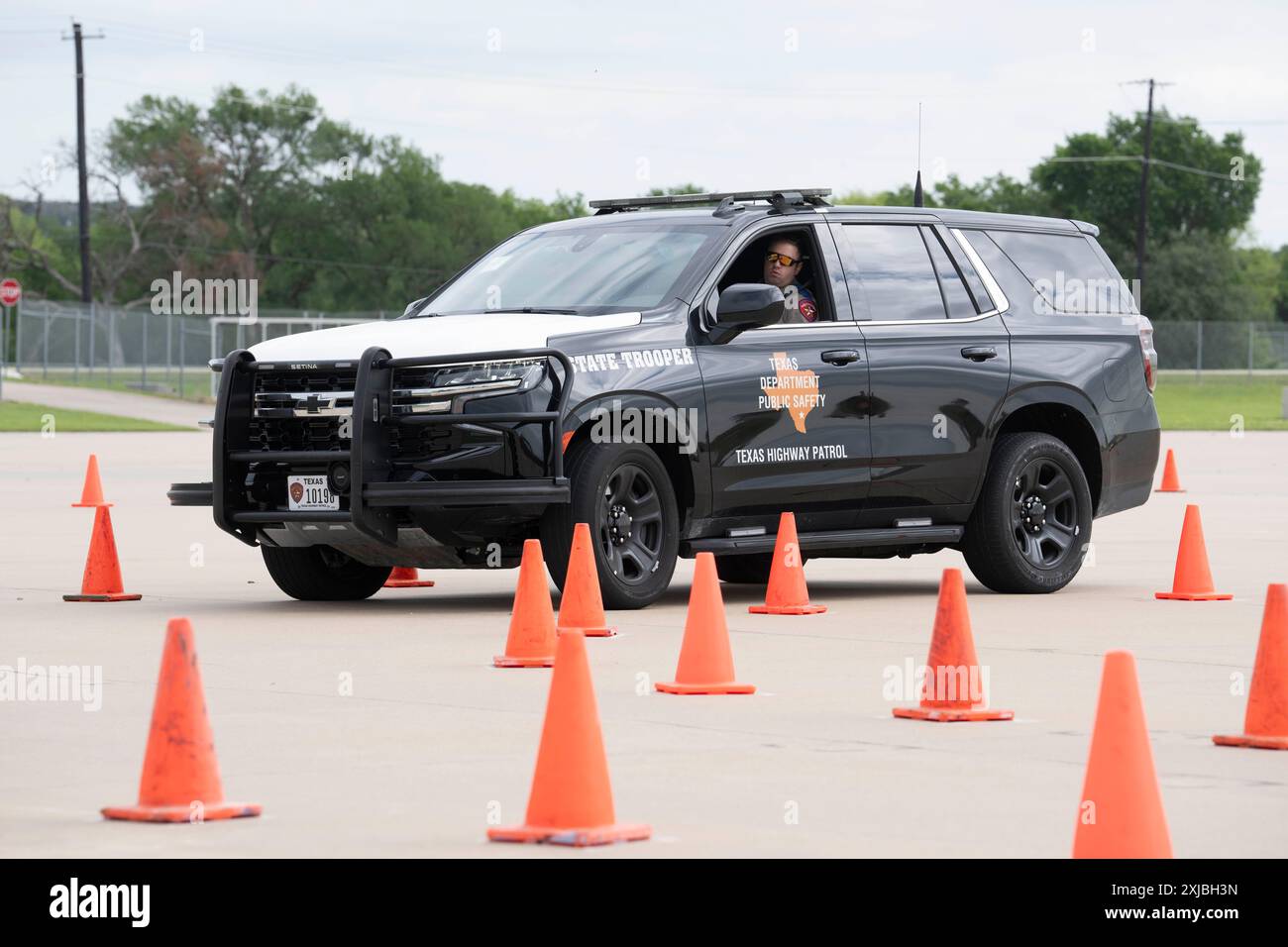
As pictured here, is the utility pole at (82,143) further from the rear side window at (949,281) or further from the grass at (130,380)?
the rear side window at (949,281)

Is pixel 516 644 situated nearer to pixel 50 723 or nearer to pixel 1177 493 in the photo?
pixel 50 723

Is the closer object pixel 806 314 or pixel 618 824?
pixel 618 824

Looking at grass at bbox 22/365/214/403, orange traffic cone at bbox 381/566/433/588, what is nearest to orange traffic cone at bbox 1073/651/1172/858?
orange traffic cone at bbox 381/566/433/588

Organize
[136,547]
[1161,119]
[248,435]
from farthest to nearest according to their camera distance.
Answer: [1161,119]
[136,547]
[248,435]

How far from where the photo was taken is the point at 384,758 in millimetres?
7883

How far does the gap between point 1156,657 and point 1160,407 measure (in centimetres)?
5277

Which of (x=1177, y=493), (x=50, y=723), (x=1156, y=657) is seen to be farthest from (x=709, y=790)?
(x=1177, y=493)

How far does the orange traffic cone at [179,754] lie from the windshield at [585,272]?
21.3 ft

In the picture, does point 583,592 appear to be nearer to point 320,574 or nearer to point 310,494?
point 310,494

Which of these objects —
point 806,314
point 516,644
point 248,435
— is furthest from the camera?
point 806,314

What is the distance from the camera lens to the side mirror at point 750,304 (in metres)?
12.7

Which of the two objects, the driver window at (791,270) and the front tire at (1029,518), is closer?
the driver window at (791,270)

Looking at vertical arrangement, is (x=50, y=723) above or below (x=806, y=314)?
below

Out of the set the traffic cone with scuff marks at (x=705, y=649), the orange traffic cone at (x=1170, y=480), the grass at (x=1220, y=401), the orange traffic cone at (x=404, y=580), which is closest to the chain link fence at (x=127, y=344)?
the grass at (x=1220, y=401)
